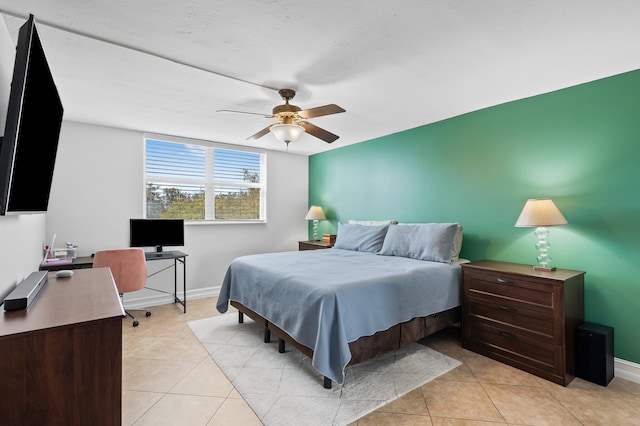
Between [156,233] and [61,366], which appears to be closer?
[61,366]

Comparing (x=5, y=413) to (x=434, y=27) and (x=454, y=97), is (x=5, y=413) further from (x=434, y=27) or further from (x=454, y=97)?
(x=454, y=97)

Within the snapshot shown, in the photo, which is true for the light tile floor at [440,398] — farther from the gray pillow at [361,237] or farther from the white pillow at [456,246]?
the gray pillow at [361,237]

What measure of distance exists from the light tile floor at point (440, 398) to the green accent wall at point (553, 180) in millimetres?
733

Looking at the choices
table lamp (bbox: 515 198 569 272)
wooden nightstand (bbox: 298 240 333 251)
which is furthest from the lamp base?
wooden nightstand (bbox: 298 240 333 251)

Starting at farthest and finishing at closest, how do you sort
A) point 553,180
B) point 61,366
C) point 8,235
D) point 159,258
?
point 159,258
point 553,180
point 8,235
point 61,366

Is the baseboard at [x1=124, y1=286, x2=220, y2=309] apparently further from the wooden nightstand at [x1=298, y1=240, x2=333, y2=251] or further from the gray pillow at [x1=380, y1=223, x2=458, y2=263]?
the gray pillow at [x1=380, y1=223, x2=458, y2=263]

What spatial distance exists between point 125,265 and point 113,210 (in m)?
0.99

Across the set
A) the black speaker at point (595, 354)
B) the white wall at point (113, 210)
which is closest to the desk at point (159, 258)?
the white wall at point (113, 210)

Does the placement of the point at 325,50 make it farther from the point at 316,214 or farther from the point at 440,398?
the point at 316,214

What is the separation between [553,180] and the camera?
2812mm

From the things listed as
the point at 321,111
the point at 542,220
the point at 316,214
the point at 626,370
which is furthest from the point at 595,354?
the point at 316,214

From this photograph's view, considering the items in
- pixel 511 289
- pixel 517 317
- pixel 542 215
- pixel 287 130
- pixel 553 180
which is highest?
pixel 287 130

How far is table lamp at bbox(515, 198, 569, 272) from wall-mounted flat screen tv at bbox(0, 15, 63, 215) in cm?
323

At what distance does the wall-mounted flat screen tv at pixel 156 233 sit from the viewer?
3.93 m
